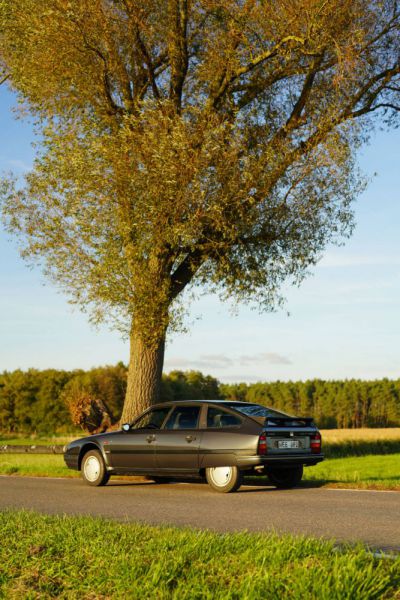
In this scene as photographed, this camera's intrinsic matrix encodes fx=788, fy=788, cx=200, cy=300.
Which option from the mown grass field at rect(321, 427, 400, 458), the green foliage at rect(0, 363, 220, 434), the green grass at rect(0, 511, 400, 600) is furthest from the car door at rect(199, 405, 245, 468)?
the green foliage at rect(0, 363, 220, 434)

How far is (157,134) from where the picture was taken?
17844mm

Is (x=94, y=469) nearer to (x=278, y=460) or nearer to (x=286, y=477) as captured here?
(x=286, y=477)

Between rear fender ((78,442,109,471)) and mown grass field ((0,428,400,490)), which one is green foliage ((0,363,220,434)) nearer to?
mown grass field ((0,428,400,490))

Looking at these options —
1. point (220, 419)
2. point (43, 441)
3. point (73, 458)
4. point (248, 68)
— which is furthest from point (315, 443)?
point (43, 441)

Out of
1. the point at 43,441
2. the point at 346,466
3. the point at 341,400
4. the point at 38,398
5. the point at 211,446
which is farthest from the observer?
the point at 341,400

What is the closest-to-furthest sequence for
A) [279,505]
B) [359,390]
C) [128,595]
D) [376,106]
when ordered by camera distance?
[128,595] → [279,505] → [376,106] → [359,390]

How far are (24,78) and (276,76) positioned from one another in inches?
244

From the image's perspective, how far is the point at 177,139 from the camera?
687 inches

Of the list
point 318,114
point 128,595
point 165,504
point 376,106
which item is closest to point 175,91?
point 318,114

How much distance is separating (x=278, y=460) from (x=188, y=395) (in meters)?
93.5

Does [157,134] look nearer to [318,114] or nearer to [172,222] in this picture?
[172,222]

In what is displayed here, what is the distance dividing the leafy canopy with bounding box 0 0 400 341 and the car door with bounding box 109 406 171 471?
145 inches

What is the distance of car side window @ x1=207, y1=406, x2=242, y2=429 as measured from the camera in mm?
13375

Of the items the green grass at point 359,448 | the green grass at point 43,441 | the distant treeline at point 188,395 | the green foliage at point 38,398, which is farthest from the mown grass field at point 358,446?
the green foliage at point 38,398
